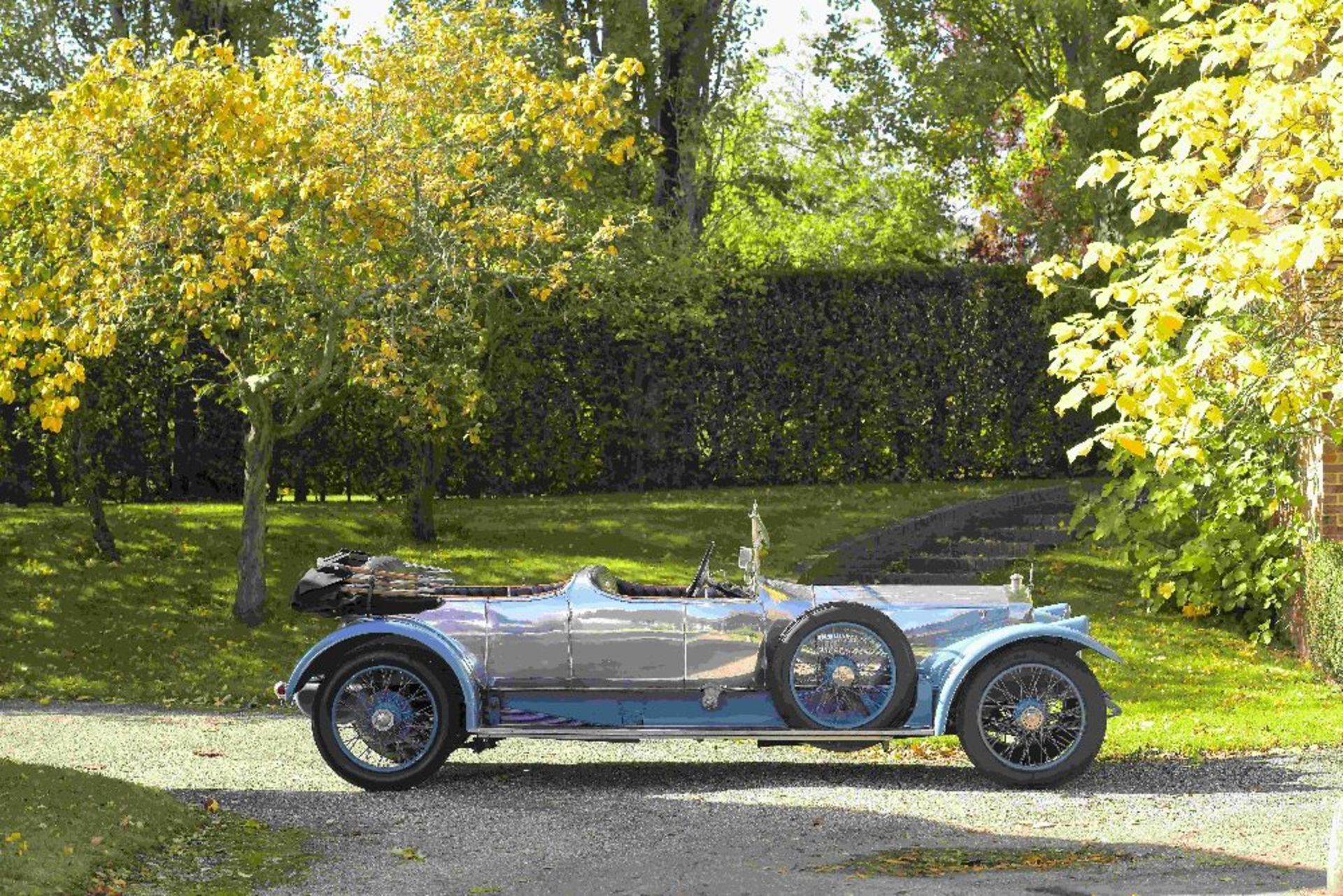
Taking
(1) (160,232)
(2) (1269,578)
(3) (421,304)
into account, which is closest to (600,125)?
(3) (421,304)

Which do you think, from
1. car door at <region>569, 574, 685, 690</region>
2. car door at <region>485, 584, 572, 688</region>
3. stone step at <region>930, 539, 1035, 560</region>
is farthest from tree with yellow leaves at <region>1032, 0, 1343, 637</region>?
stone step at <region>930, 539, 1035, 560</region>

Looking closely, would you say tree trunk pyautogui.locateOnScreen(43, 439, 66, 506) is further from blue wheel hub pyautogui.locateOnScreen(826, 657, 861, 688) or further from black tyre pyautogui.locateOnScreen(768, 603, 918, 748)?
blue wheel hub pyautogui.locateOnScreen(826, 657, 861, 688)

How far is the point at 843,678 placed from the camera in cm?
930

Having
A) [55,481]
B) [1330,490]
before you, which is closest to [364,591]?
[1330,490]

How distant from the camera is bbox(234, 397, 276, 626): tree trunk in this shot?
580 inches

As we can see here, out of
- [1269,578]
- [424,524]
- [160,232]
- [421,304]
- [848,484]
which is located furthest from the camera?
[848,484]

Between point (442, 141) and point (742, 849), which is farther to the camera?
point (442, 141)

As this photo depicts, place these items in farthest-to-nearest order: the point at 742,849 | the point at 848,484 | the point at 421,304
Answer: the point at 848,484
the point at 421,304
the point at 742,849

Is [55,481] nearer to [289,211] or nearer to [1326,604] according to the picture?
[289,211]

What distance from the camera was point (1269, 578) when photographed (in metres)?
14.0

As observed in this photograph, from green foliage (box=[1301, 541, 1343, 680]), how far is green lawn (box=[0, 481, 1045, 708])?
4.40m

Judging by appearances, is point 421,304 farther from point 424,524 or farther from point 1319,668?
point 1319,668

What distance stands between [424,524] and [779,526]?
346 cm

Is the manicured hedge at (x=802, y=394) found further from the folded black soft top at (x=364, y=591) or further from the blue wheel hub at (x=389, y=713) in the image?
the blue wheel hub at (x=389, y=713)
